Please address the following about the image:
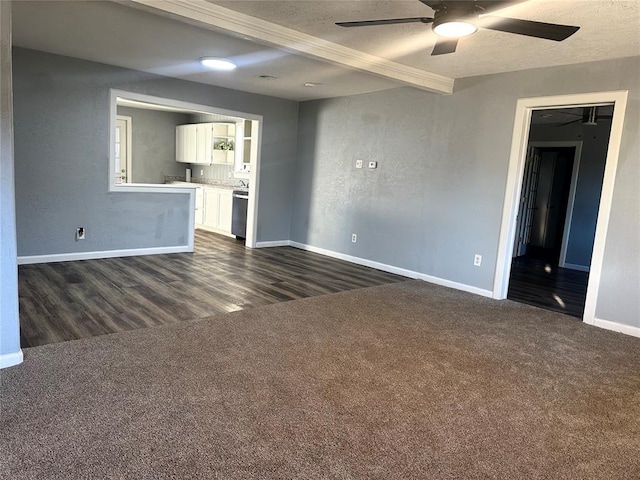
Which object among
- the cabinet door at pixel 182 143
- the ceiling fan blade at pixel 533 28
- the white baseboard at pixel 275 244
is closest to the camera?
the ceiling fan blade at pixel 533 28

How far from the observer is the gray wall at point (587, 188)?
21.2ft

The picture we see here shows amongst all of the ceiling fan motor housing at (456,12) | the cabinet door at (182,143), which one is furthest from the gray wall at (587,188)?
the cabinet door at (182,143)

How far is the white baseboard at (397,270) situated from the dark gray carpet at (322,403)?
1256 mm

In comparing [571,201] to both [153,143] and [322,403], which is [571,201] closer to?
[322,403]

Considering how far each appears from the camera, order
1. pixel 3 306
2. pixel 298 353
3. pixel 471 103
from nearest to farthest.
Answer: pixel 3 306, pixel 298 353, pixel 471 103

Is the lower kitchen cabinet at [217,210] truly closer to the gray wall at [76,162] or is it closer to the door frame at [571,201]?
the gray wall at [76,162]

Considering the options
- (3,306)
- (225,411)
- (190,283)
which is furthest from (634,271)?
(3,306)

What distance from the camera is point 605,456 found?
2.02 m

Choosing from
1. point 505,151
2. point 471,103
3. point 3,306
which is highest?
point 471,103

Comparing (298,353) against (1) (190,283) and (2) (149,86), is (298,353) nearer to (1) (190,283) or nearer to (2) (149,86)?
(1) (190,283)

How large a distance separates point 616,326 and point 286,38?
370 cm

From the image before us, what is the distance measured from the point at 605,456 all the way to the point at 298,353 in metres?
1.75

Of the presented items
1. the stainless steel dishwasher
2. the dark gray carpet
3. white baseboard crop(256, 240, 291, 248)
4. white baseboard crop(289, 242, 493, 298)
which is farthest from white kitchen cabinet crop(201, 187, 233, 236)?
the dark gray carpet

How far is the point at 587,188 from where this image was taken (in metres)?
6.58
